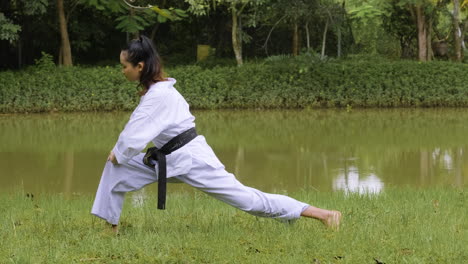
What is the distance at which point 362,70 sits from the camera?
22984 millimetres

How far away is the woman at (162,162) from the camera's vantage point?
535cm

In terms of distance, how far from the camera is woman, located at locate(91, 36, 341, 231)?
5.35 metres

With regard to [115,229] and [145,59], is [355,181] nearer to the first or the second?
[115,229]

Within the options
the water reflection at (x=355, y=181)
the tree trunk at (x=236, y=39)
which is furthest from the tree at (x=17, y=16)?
the water reflection at (x=355, y=181)

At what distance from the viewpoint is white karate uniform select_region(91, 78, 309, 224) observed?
5289 millimetres

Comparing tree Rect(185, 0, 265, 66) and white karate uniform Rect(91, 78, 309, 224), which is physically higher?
tree Rect(185, 0, 265, 66)

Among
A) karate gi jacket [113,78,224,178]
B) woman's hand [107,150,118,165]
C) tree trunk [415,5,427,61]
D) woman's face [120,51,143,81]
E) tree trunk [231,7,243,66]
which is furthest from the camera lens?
tree trunk [415,5,427,61]

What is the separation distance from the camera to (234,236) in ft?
18.1

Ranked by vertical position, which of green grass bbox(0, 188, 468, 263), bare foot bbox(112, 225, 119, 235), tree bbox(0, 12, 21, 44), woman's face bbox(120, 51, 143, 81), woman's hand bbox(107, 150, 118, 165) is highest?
tree bbox(0, 12, 21, 44)

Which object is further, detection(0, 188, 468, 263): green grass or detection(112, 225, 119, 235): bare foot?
detection(112, 225, 119, 235): bare foot

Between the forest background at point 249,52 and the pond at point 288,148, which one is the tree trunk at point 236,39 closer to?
the forest background at point 249,52

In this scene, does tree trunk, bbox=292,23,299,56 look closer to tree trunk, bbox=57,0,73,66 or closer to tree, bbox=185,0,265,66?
tree, bbox=185,0,265,66

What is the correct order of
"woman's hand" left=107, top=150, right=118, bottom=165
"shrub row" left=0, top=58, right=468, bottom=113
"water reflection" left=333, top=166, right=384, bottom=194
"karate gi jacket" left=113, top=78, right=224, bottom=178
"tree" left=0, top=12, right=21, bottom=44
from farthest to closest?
1. "shrub row" left=0, top=58, right=468, bottom=113
2. "tree" left=0, top=12, right=21, bottom=44
3. "water reflection" left=333, top=166, right=384, bottom=194
4. "woman's hand" left=107, top=150, right=118, bottom=165
5. "karate gi jacket" left=113, top=78, right=224, bottom=178

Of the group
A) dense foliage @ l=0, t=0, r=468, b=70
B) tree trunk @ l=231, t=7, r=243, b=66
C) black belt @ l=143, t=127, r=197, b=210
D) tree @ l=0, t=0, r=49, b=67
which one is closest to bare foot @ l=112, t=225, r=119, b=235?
black belt @ l=143, t=127, r=197, b=210
